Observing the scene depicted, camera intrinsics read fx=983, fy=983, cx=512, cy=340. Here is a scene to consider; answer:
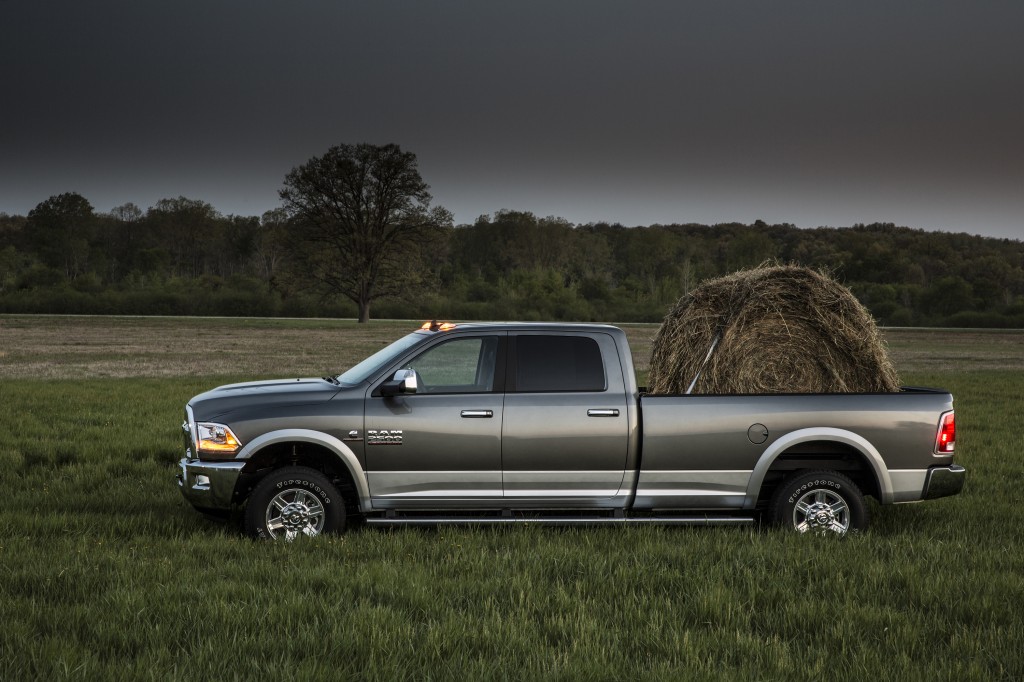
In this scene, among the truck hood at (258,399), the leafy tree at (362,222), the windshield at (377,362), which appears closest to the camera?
the truck hood at (258,399)

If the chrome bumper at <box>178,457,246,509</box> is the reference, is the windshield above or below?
above

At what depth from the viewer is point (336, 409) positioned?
26.2 feet

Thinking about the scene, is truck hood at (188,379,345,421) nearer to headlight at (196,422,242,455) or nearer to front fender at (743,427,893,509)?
headlight at (196,422,242,455)

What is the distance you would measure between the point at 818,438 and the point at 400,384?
3.43 metres

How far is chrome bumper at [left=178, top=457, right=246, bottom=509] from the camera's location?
784 cm

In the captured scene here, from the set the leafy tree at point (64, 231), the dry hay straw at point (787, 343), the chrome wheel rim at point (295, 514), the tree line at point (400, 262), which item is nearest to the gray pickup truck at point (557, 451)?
the chrome wheel rim at point (295, 514)

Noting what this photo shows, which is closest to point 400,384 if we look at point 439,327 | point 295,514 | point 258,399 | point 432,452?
point 432,452

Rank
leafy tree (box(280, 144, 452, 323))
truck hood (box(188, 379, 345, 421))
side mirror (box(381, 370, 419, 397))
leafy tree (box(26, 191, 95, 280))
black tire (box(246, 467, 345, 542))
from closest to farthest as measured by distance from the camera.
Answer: side mirror (box(381, 370, 419, 397)), black tire (box(246, 467, 345, 542)), truck hood (box(188, 379, 345, 421)), leafy tree (box(280, 144, 452, 323)), leafy tree (box(26, 191, 95, 280))

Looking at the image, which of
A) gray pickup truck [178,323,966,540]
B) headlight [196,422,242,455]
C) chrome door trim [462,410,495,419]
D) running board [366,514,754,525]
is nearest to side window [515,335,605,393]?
gray pickup truck [178,323,966,540]

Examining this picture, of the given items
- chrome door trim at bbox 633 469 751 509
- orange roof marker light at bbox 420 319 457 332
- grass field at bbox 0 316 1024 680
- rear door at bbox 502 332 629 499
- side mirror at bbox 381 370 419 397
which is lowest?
grass field at bbox 0 316 1024 680

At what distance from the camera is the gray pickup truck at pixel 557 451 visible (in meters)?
7.95

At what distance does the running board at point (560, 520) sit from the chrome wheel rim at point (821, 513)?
1.48ft

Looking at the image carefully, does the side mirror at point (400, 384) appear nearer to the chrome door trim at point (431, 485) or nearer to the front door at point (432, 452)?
the front door at point (432, 452)

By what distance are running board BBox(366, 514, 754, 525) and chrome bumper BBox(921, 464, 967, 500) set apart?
4.89 ft
